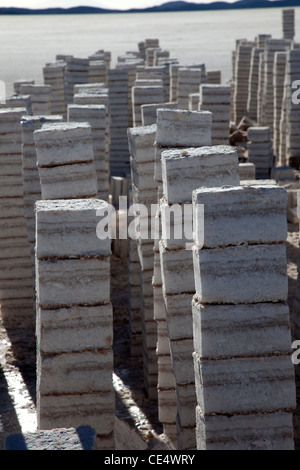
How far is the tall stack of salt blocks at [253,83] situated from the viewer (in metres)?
27.0

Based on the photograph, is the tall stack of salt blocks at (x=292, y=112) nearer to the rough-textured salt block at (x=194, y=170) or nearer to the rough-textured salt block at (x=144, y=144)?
the rough-textured salt block at (x=144, y=144)

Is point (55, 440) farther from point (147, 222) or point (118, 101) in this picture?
point (118, 101)

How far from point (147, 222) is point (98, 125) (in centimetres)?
252

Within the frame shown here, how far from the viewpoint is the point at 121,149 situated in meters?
19.3

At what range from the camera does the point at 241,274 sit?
221 inches

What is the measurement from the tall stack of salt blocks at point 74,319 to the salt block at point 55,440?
102 cm

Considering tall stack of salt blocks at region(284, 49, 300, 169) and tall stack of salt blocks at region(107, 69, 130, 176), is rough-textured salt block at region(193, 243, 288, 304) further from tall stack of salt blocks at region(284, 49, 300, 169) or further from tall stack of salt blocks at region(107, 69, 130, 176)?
tall stack of salt blocks at region(284, 49, 300, 169)

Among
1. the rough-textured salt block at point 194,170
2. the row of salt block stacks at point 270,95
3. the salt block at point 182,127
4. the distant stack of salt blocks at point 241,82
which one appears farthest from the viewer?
the distant stack of salt blocks at point 241,82

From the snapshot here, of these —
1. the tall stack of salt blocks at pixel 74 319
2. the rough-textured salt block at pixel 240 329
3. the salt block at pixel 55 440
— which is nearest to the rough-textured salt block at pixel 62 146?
the tall stack of salt blocks at pixel 74 319

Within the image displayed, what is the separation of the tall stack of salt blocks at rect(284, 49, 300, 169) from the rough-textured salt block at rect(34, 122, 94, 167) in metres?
11.5

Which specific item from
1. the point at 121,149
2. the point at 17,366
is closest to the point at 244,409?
the point at 17,366

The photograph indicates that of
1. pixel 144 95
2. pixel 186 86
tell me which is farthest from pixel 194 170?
pixel 186 86

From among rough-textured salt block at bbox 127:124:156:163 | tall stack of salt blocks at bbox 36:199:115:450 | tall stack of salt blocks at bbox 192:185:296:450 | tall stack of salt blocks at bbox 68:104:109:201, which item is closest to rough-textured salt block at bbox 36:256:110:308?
tall stack of salt blocks at bbox 36:199:115:450
